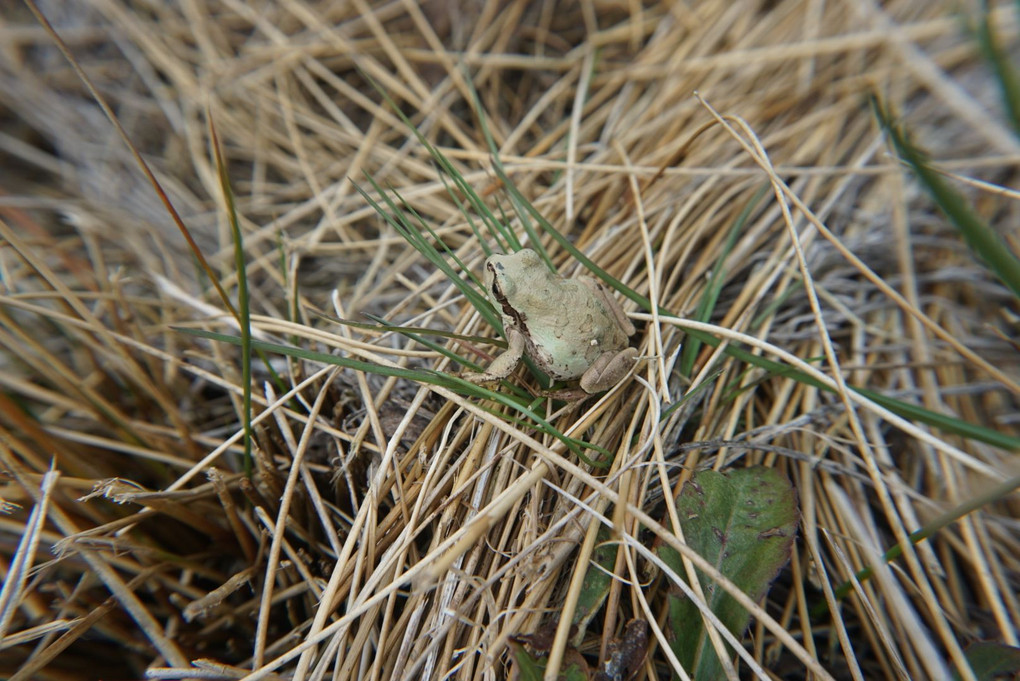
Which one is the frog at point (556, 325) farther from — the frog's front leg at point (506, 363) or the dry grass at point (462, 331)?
the dry grass at point (462, 331)

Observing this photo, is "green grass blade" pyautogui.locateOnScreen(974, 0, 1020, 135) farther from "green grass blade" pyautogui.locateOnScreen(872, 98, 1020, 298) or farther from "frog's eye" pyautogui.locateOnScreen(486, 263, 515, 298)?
"frog's eye" pyautogui.locateOnScreen(486, 263, 515, 298)

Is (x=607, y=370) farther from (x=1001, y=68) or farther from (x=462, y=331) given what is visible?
(x=1001, y=68)

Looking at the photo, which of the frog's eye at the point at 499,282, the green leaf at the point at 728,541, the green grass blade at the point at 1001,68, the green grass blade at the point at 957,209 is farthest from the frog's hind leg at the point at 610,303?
the green grass blade at the point at 1001,68

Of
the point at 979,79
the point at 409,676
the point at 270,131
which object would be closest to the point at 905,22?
the point at 979,79

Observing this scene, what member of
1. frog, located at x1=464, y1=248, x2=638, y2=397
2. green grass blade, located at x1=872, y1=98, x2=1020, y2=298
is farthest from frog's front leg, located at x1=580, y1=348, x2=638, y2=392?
green grass blade, located at x1=872, y1=98, x2=1020, y2=298

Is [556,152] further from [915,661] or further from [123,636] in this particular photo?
[123,636]

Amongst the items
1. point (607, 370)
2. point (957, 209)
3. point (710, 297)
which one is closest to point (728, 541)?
point (607, 370)
